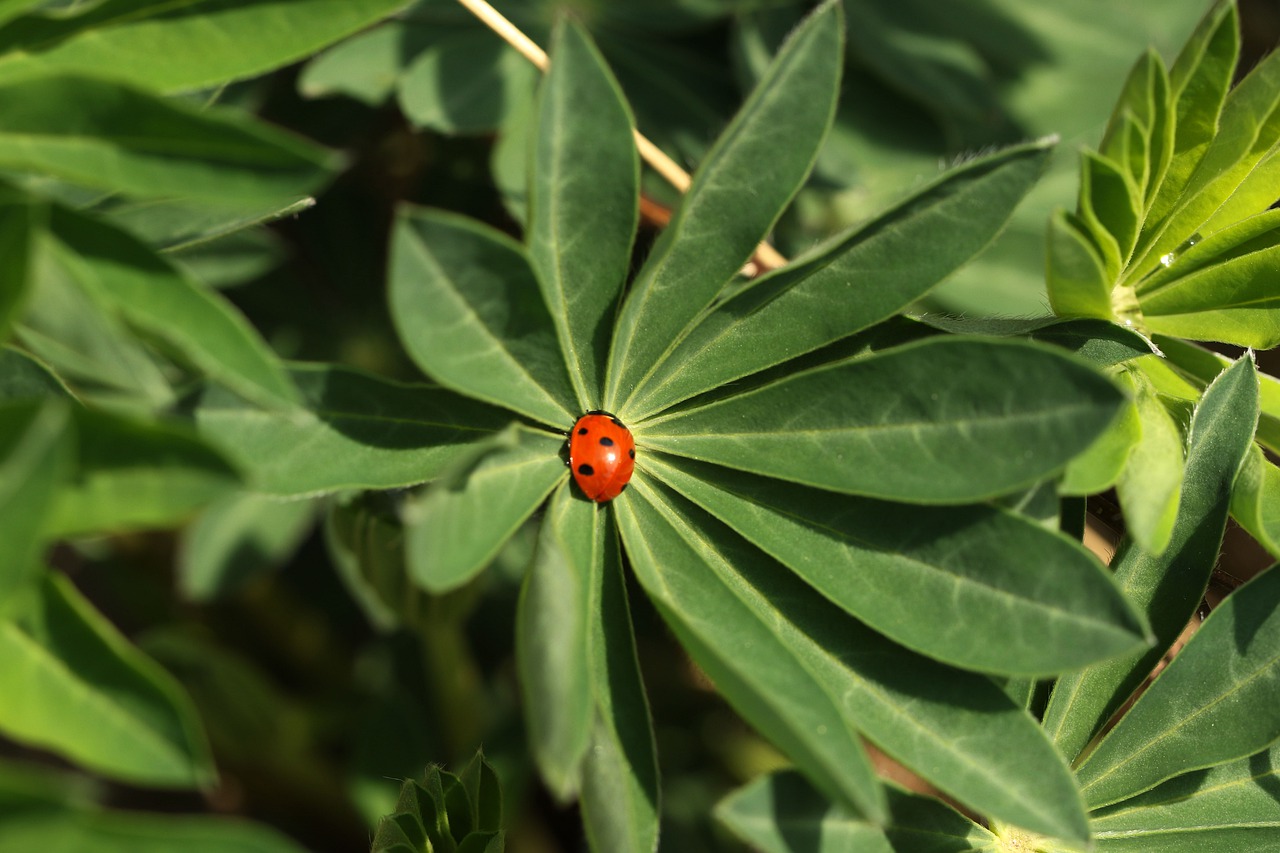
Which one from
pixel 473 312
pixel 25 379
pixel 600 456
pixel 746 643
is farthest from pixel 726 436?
pixel 25 379

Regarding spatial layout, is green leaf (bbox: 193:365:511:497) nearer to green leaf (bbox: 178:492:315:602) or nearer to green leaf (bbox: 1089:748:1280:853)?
green leaf (bbox: 1089:748:1280:853)

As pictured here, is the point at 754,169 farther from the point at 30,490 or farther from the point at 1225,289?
the point at 30,490

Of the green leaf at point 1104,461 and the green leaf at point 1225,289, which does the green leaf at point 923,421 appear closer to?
the green leaf at point 1104,461

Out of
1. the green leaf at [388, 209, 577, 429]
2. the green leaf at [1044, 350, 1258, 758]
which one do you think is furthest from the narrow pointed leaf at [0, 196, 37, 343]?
the green leaf at [1044, 350, 1258, 758]

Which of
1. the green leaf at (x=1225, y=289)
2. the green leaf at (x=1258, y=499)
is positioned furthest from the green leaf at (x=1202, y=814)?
the green leaf at (x=1225, y=289)

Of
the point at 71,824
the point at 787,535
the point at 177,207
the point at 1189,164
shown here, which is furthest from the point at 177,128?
the point at 1189,164

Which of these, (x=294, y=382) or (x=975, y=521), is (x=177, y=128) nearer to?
(x=294, y=382)
